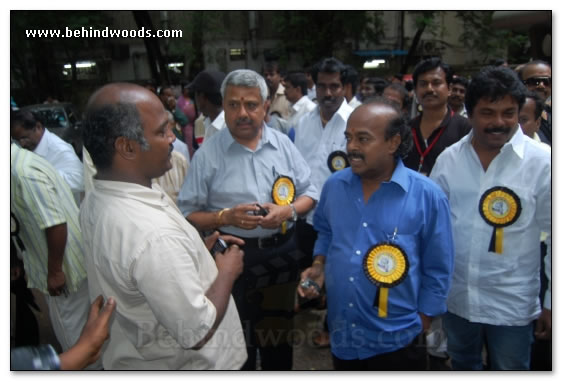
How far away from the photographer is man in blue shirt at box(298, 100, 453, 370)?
1814 millimetres

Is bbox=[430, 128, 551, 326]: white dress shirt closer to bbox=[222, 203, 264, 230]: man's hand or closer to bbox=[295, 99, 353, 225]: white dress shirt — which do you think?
bbox=[222, 203, 264, 230]: man's hand

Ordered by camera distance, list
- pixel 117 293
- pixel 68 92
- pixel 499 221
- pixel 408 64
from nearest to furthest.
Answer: pixel 117 293, pixel 499 221, pixel 68 92, pixel 408 64

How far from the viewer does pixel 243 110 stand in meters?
2.43

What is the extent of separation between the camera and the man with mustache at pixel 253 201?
2.42 meters

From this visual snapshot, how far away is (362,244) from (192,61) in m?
10.6

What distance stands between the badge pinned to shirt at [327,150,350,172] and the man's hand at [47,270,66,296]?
2.02 meters

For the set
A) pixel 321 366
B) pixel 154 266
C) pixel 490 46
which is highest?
pixel 490 46

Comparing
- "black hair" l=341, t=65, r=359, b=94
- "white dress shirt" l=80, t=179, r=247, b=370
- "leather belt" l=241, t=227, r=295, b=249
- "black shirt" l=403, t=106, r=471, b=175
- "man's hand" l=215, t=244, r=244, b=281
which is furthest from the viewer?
"black hair" l=341, t=65, r=359, b=94

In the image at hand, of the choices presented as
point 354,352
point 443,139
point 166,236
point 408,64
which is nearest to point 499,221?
point 354,352

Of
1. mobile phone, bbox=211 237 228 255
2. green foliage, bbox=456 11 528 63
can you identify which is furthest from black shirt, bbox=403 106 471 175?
green foliage, bbox=456 11 528 63

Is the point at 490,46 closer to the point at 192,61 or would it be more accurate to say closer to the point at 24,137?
the point at 192,61

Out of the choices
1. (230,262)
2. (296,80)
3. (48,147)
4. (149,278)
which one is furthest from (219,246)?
(296,80)

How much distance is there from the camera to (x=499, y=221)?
1978mm

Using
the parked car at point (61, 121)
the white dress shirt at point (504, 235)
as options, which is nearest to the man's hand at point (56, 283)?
the white dress shirt at point (504, 235)
